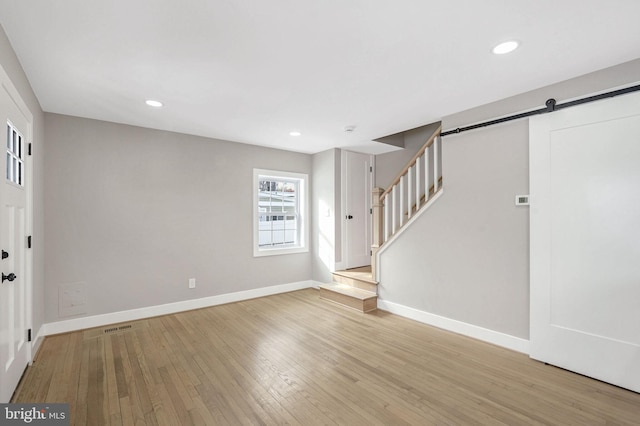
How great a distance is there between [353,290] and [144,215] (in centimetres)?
313

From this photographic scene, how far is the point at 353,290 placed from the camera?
14.8ft

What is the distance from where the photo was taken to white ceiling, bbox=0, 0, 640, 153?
171 centimetres

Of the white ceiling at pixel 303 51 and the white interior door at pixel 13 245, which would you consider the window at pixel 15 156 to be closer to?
the white interior door at pixel 13 245

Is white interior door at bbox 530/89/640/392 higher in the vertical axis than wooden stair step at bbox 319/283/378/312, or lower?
higher

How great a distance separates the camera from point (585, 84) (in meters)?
2.49

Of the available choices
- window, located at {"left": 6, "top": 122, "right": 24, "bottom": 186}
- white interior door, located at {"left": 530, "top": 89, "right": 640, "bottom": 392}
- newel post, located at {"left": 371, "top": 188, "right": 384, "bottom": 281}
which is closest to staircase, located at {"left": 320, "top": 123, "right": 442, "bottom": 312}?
newel post, located at {"left": 371, "top": 188, "right": 384, "bottom": 281}

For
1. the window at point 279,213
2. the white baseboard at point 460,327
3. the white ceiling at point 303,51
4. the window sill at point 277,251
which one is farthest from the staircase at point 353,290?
the white ceiling at point 303,51

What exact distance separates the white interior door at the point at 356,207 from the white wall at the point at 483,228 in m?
1.53

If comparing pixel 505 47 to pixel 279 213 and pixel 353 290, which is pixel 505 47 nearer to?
pixel 353 290

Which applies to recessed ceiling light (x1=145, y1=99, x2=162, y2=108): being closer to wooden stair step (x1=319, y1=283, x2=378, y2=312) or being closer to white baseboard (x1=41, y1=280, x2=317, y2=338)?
white baseboard (x1=41, y1=280, x2=317, y2=338)

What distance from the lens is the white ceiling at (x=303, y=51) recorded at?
1.71 metres

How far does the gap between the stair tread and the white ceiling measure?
250 centimetres

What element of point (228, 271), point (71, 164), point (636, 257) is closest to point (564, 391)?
point (636, 257)

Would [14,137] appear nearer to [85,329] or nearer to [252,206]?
[85,329]
